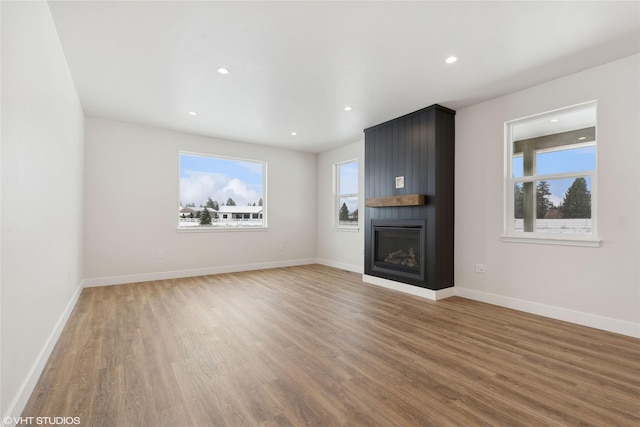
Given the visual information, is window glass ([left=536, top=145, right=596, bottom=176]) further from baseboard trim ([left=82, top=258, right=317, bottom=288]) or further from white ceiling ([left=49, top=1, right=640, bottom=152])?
baseboard trim ([left=82, top=258, right=317, bottom=288])

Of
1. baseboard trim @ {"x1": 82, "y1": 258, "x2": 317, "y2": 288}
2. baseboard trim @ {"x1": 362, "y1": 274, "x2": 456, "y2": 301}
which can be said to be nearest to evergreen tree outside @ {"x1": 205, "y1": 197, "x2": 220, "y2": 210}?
baseboard trim @ {"x1": 82, "y1": 258, "x2": 317, "y2": 288}

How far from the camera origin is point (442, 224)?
4.05m

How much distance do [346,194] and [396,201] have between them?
2121mm

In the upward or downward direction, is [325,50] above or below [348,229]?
above

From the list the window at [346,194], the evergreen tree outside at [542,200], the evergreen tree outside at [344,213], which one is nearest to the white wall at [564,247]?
the evergreen tree outside at [542,200]

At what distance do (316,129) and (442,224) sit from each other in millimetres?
2670

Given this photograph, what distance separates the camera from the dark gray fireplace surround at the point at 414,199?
4.01 meters

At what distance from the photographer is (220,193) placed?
19.5ft

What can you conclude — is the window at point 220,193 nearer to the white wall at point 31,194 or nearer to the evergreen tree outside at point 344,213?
the evergreen tree outside at point 344,213

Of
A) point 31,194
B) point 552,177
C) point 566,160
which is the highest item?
point 566,160

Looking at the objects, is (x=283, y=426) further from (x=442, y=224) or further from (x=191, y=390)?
(x=442, y=224)

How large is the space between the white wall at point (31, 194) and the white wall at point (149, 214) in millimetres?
1809

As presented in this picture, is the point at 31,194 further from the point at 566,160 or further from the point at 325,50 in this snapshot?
the point at 566,160

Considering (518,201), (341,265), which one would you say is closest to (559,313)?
(518,201)
